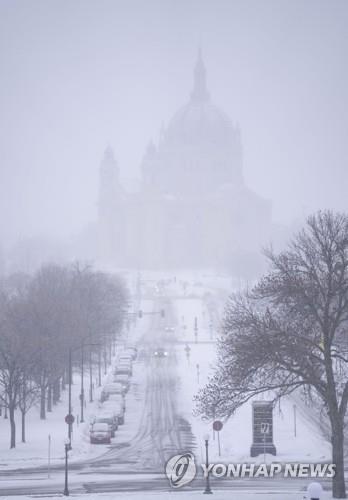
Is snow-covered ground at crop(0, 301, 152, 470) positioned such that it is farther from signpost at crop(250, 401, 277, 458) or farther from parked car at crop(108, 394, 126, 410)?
signpost at crop(250, 401, 277, 458)

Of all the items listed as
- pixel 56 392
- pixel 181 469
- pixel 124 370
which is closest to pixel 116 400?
pixel 56 392

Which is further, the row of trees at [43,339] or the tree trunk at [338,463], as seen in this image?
the row of trees at [43,339]

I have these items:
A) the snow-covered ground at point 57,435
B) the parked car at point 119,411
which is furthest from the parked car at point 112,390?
the parked car at point 119,411

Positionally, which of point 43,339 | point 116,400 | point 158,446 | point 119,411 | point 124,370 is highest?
point 43,339

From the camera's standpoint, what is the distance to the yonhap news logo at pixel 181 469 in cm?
3287

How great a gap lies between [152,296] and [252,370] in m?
127

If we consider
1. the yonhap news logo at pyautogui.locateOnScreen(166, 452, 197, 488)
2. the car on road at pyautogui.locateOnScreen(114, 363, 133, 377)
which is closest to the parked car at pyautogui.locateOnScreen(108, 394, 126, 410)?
the car on road at pyautogui.locateOnScreen(114, 363, 133, 377)

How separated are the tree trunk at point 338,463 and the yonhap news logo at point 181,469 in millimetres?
6212

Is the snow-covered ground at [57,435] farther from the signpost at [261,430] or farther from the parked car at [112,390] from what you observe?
the signpost at [261,430]

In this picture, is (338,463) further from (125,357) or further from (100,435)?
(125,357)

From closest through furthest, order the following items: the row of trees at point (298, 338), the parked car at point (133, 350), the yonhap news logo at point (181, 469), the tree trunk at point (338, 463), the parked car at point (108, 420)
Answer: the tree trunk at point (338, 463), the row of trees at point (298, 338), the yonhap news logo at point (181, 469), the parked car at point (108, 420), the parked car at point (133, 350)

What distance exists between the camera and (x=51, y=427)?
157 feet

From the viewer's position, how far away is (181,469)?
3631 centimetres

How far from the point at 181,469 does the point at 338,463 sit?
9813 mm
